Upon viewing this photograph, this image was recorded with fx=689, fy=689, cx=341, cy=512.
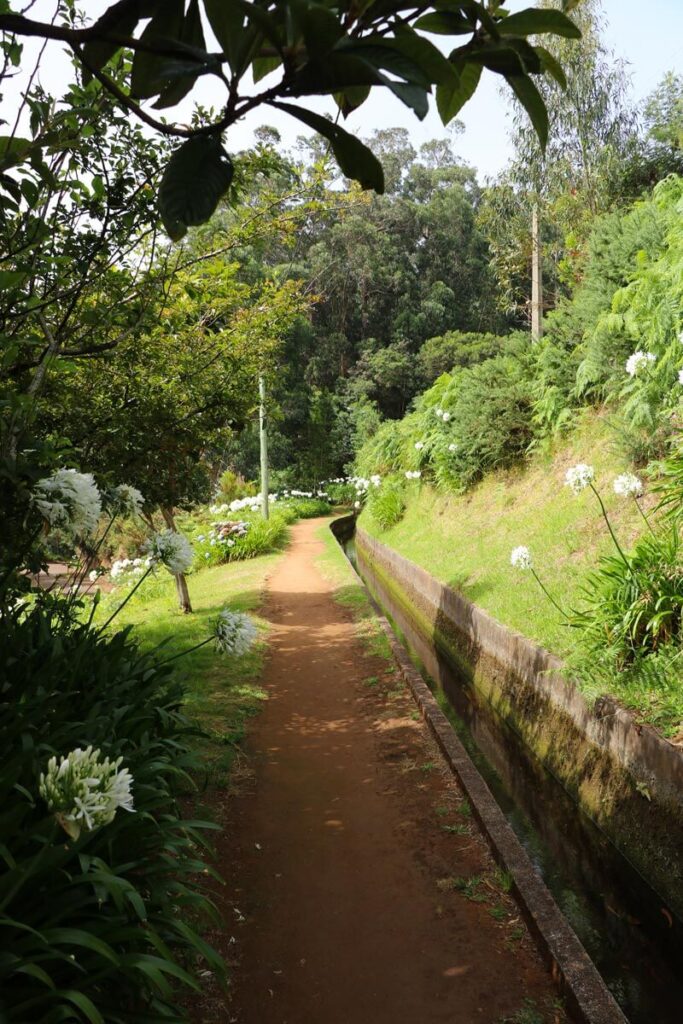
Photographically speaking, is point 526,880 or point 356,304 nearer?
point 526,880

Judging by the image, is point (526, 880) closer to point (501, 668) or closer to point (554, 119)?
point (501, 668)

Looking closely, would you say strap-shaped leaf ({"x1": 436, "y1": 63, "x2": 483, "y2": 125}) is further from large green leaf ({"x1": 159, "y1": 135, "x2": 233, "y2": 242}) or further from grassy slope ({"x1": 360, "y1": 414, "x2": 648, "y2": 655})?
grassy slope ({"x1": 360, "y1": 414, "x2": 648, "y2": 655})

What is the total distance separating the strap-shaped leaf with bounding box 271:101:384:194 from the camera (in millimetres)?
988

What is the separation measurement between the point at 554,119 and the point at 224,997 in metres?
19.1

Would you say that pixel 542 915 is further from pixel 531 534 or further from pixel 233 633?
pixel 531 534

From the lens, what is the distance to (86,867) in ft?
6.68

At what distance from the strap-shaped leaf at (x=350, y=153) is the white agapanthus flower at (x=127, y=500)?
106 inches

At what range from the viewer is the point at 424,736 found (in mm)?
5520

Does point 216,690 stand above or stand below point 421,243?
below

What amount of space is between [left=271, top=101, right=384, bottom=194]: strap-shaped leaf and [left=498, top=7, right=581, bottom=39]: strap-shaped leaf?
0.99 feet

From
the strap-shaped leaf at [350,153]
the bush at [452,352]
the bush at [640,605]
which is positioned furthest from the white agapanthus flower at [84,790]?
the bush at [452,352]

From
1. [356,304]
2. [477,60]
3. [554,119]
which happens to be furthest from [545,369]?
[356,304]

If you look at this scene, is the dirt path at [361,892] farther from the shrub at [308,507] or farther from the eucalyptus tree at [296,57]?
the shrub at [308,507]

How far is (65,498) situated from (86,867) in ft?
4.52
